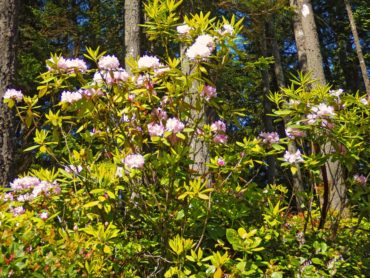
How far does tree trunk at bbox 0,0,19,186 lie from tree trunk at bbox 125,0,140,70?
1.91 m

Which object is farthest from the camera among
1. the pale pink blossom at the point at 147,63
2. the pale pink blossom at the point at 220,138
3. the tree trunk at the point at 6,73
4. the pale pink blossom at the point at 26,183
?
the tree trunk at the point at 6,73

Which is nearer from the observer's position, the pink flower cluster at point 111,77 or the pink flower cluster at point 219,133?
the pink flower cluster at point 111,77

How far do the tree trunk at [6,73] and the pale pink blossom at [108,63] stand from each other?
245 centimetres

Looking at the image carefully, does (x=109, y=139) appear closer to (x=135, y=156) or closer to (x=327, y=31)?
(x=135, y=156)

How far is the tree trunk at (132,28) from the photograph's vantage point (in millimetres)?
6529

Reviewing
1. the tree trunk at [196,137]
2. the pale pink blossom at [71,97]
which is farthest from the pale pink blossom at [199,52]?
the pale pink blossom at [71,97]

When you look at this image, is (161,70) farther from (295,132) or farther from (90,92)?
(295,132)

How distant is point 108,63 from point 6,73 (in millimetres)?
2657

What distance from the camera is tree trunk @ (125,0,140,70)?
653 cm

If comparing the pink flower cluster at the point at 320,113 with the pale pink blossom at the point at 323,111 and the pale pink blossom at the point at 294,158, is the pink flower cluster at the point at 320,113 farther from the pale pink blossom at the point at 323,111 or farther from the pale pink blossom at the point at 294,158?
the pale pink blossom at the point at 294,158

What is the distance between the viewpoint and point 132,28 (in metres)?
6.61

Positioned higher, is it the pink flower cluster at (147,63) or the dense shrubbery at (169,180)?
the pink flower cluster at (147,63)

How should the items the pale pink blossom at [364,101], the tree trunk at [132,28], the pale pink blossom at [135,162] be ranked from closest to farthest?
the pale pink blossom at [135,162] < the pale pink blossom at [364,101] < the tree trunk at [132,28]

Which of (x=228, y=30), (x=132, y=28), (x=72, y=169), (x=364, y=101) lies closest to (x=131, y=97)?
(x=72, y=169)
